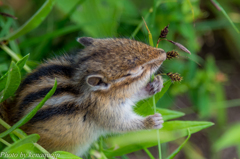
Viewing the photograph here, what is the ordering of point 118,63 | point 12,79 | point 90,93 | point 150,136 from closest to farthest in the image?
point 12,79 → point 118,63 → point 90,93 → point 150,136

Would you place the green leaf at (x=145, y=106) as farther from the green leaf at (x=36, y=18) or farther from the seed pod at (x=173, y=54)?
the green leaf at (x=36, y=18)

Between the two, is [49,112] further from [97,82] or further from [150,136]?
[150,136]

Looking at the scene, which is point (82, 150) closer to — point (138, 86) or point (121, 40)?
point (138, 86)

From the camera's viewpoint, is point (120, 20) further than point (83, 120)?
Yes

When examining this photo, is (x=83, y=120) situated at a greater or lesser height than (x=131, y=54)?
lesser

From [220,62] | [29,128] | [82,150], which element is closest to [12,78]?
[29,128]

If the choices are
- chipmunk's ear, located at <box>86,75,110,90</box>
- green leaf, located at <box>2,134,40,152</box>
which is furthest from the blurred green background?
green leaf, located at <box>2,134,40,152</box>

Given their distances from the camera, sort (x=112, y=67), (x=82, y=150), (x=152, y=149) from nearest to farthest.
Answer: (x=112, y=67)
(x=82, y=150)
(x=152, y=149)

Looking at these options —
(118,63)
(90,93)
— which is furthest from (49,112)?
(118,63)
